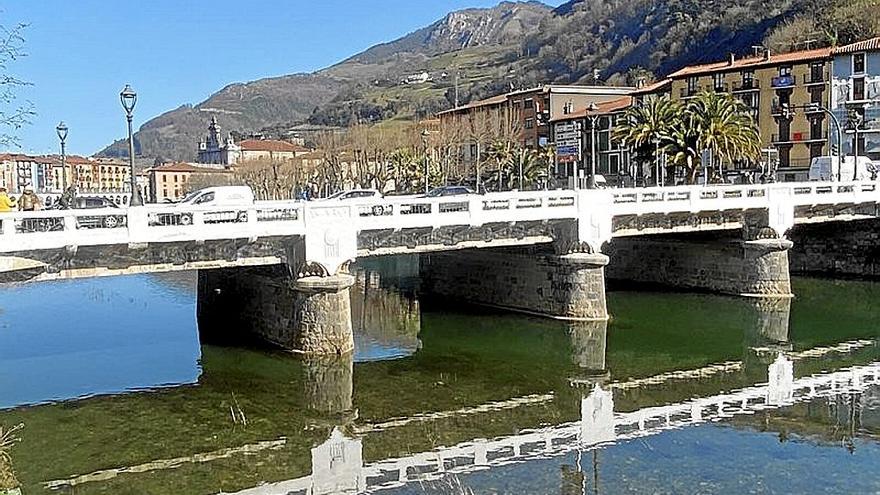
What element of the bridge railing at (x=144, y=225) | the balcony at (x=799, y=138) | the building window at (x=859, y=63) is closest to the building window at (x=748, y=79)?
the balcony at (x=799, y=138)

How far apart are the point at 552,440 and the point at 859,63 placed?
63050 millimetres

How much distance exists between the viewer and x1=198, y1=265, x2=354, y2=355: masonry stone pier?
26.1 metres

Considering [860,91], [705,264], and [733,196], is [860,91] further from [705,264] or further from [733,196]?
[733,196]

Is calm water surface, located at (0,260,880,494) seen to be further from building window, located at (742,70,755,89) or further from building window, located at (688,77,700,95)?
building window, located at (688,77,700,95)

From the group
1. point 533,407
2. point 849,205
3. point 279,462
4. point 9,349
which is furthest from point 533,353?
point 849,205

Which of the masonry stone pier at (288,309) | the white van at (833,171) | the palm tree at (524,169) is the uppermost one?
the palm tree at (524,169)

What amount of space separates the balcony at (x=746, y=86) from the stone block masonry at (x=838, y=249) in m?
36.3

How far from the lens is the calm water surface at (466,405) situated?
1744 cm

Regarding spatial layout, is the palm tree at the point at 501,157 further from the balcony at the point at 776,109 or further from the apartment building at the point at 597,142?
the balcony at the point at 776,109

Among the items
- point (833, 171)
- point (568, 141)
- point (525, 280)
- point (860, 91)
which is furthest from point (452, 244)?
point (568, 141)

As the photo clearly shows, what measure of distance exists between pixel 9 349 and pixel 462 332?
15.9m

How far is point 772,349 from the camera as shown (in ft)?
98.1

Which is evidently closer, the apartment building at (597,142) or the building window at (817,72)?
the building window at (817,72)

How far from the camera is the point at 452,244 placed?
3042 centimetres
